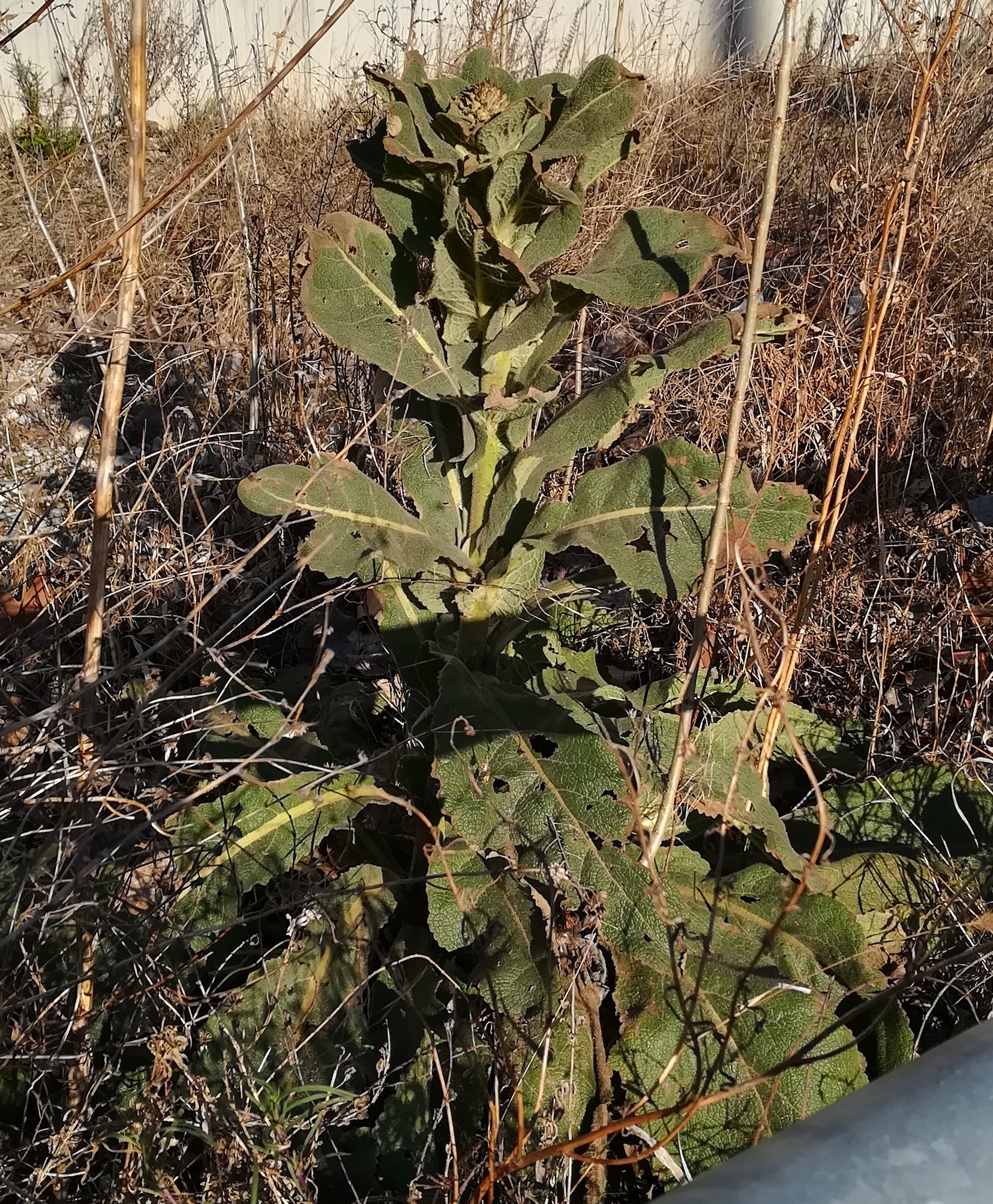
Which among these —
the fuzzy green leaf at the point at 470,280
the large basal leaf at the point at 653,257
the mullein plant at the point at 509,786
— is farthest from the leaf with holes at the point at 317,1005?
the large basal leaf at the point at 653,257

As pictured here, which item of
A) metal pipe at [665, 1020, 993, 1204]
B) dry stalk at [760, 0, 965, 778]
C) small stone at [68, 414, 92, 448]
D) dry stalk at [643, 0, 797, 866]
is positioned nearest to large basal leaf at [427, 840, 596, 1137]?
dry stalk at [643, 0, 797, 866]

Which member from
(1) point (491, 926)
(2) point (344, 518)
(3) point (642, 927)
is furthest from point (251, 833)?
(3) point (642, 927)

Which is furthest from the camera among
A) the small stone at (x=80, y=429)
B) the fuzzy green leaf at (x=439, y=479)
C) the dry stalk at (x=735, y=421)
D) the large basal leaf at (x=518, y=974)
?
the small stone at (x=80, y=429)

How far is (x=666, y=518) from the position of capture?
1.85m

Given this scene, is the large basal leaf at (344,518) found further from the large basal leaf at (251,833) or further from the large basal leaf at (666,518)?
the large basal leaf at (251,833)

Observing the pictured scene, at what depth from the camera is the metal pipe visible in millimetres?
531

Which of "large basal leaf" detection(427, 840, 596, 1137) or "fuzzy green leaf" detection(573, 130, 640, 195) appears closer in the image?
"large basal leaf" detection(427, 840, 596, 1137)

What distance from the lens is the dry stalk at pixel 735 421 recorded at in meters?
1.44

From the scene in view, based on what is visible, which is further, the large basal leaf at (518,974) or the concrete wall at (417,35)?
the concrete wall at (417,35)

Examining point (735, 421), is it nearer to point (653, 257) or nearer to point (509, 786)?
point (653, 257)

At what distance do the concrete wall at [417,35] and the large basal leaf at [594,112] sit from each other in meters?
4.13

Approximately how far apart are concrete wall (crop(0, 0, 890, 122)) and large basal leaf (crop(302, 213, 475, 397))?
4111mm

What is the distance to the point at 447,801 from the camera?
66.3 inches

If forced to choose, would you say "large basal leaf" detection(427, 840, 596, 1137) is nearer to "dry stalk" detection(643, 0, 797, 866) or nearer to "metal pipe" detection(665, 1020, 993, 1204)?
"dry stalk" detection(643, 0, 797, 866)
